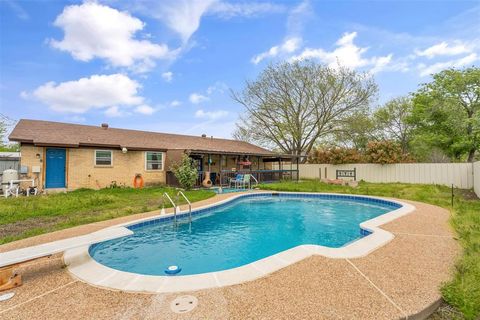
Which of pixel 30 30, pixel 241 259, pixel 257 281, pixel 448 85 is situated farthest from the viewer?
pixel 448 85

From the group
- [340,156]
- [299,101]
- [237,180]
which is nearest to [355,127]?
[340,156]

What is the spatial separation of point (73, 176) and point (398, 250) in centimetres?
1481

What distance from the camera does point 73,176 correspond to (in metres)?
13.3

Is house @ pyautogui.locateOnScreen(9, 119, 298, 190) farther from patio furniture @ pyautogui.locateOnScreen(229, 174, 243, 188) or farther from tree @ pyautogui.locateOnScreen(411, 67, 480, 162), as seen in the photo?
Answer: tree @ pyautogui.locateOnScreen(411, 67, 480, 162)

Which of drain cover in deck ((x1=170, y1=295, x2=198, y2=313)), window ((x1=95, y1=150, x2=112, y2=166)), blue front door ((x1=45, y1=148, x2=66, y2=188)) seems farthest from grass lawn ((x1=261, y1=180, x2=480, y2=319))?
blue front door ((x1=45, y1=148, x2=66, y2=188))

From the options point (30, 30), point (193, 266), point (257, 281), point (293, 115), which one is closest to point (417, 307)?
point (257, 281)

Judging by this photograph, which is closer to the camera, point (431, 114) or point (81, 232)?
point (81, 232)

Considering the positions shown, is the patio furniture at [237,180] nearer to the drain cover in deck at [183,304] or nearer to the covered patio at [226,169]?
the covered patio at [226,169]

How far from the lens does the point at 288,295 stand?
299 centimetres

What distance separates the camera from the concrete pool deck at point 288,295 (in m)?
2.65

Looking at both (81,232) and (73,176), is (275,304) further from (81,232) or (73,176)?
(73,176)

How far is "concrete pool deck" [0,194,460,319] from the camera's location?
8.68ft

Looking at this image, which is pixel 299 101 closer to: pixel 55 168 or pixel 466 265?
pixel 55 168

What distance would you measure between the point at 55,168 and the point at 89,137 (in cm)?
263
